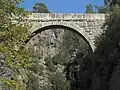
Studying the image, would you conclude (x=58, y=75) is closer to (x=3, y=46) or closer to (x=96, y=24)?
(x=96, y=24)

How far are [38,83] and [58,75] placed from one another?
4260mm

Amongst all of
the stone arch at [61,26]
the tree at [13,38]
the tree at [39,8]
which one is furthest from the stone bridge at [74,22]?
the tree at [39,8]

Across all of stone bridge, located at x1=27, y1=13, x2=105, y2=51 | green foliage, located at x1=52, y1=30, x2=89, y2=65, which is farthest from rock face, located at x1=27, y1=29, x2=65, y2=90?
stone bridge, located at x1=27, y1=13, x2=105, y2=51

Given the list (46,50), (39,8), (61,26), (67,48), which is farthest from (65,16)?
(39,8)

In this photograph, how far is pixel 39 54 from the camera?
244 feet

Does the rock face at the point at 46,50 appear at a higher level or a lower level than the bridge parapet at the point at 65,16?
lower

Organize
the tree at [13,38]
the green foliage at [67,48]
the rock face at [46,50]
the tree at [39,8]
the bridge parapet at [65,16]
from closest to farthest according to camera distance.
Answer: the tree at [13,38], the bridge parapet at [65,16], the rock face at [46,50], the green foliage at [67,48], the tree at [39,8]

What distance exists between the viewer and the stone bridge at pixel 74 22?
41500 mm

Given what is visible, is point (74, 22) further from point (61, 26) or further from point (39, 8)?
point (39, 8)

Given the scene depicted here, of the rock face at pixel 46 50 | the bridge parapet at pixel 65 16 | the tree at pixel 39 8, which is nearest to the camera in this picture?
the bridge parapet at pixel 65 16

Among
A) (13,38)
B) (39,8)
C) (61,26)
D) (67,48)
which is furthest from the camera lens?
(39,8)

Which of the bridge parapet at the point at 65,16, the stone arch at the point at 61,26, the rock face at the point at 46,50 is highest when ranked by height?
the bridge parapet at the point at 65,16

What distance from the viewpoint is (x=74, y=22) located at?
42.2 m

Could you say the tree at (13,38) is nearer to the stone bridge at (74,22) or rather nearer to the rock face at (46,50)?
the stone bridge at (74,22)
